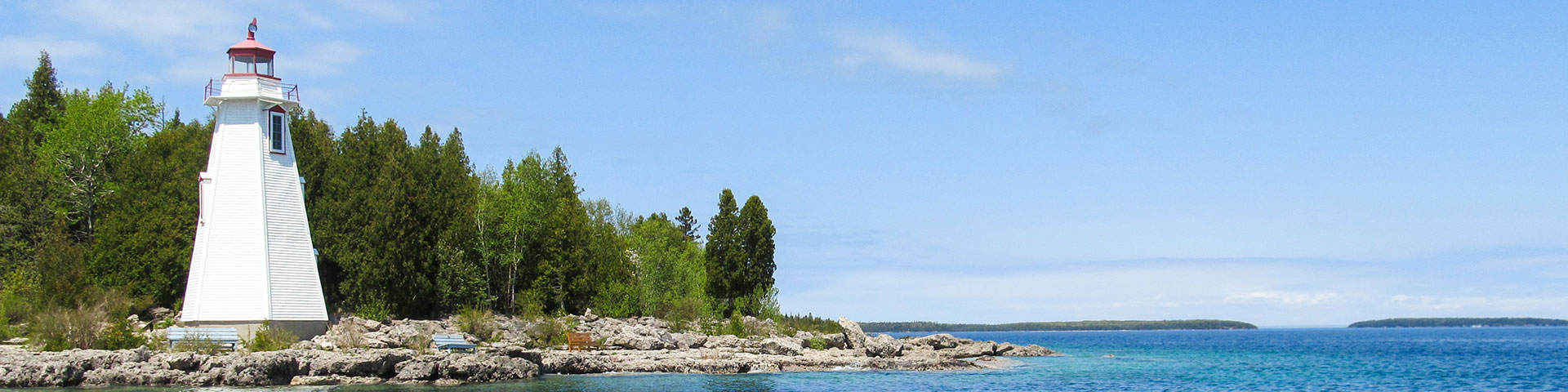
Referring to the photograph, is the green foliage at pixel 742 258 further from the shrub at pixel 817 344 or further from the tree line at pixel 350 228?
the shrub at pixel 817 344

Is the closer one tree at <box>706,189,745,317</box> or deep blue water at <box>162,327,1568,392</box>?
deep blue water at <box>162,327,1568,392</box>

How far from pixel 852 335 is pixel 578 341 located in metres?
13.2

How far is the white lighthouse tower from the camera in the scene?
35.5 meters

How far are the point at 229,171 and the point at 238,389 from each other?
33.5 feet

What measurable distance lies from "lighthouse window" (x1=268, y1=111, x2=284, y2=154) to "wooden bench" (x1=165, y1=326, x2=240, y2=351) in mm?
6314

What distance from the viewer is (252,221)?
118 ft

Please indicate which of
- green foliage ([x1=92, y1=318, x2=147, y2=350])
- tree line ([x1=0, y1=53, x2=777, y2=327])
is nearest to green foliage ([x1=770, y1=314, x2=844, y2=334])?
tree line ([x1=0, y1=53, x2=777, y2=327])

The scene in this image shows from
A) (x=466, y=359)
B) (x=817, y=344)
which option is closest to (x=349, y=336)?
(x=466, y=359)

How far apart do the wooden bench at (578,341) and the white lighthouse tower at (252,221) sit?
7878 mm

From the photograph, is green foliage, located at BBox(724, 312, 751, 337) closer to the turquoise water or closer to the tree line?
the tree line

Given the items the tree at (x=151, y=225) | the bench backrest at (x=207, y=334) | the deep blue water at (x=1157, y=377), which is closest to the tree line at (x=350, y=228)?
the tree at (x=151, y=225)

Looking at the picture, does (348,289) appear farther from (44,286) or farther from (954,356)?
(954,356)

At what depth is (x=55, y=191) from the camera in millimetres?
46750

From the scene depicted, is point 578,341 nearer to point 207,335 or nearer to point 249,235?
point 249,235
